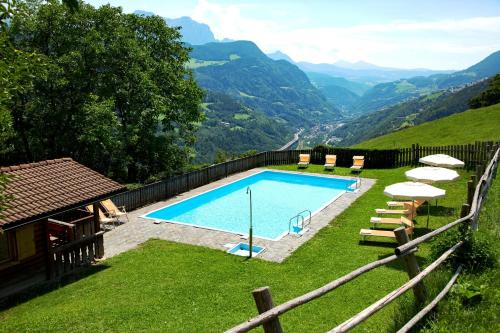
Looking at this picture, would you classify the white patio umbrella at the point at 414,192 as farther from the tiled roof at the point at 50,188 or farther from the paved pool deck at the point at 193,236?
the tiled roof at the point at 50,188

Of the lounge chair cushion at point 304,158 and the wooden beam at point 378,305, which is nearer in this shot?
the wooden beam at point 378,305

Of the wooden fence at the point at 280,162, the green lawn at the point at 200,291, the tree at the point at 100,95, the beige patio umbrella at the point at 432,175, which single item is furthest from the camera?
the tree at the point at 100,95

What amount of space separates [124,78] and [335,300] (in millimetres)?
23703

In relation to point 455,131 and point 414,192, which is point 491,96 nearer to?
point 455,131

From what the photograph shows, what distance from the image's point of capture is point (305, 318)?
915 cm

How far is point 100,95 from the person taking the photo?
27953 millimetres

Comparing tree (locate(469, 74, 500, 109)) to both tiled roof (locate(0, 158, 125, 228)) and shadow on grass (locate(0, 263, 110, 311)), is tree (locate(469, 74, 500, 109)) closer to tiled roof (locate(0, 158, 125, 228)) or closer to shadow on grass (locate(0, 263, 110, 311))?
tiled roof (locate(0, 158, 125, 228))

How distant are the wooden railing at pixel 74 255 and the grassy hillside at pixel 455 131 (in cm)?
2952

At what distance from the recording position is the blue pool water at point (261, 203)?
20.6 meters

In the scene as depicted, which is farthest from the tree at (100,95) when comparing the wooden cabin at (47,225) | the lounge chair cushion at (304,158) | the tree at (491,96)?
the tree at (491,96)

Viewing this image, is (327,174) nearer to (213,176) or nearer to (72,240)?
(213,176)

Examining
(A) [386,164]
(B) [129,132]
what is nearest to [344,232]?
(A) [386,164]

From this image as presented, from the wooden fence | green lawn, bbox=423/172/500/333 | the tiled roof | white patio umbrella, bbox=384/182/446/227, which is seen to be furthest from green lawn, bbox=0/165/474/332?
the wooden fence

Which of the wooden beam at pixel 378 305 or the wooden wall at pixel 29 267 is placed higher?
the wooden beam at pixel 378 305
